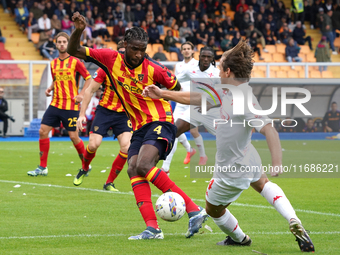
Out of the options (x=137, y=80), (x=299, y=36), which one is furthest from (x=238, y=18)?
(x=137, y=80)

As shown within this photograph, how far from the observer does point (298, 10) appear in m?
30.4

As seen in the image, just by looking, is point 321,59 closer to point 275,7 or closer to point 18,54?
point 275,7

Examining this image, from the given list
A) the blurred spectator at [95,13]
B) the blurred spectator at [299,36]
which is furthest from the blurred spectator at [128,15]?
the blurred spectator at [299,36]

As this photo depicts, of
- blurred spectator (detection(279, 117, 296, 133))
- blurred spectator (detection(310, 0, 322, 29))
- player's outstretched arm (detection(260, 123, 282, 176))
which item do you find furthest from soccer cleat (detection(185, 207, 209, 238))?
blurred spectator (detection(310, 0, 322, 29))

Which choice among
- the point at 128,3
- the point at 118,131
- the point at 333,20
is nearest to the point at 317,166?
the point at 118,131

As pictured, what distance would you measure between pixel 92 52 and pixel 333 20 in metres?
27.1

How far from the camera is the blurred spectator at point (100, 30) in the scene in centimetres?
2438

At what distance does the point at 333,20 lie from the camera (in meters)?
30.2

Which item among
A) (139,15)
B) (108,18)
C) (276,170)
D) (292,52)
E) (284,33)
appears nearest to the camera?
(276,170)

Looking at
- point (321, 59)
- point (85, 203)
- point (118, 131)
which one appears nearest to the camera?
point (85, 203)

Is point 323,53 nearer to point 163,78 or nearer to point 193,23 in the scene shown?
point 193,23

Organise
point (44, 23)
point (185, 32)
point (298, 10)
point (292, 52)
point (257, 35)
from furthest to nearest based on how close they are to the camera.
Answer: point (298, 10) < point (257, 35) < point (292, 52) < point (185, 32) < point (44, 23)

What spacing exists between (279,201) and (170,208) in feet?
3.23

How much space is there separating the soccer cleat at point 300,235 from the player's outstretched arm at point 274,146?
0.61m
